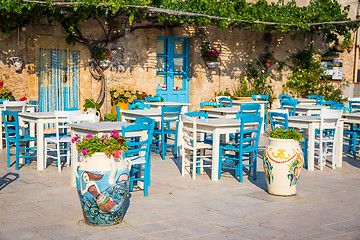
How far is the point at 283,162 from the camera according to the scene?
575 cm

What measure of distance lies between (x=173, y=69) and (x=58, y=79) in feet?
11.4

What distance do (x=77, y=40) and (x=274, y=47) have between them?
651 cm

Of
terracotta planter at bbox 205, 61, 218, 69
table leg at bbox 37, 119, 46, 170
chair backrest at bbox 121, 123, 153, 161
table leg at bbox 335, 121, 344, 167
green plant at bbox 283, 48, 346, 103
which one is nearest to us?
chair backrest at bbox 121, 123, 153, 161

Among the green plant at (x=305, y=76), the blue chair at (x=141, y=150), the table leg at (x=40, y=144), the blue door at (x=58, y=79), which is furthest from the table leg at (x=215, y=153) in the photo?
the green plant at (x=305, y=76)

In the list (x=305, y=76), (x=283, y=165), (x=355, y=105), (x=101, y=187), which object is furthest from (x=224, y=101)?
(x=101, y=187)

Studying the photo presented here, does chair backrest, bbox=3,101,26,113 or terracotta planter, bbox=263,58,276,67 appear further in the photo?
terracotta planter, bbox=263,58,276,67

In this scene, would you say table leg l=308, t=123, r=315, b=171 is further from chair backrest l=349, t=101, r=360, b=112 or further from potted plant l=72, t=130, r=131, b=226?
chair backrest l=349, t=101, r=360, b=112

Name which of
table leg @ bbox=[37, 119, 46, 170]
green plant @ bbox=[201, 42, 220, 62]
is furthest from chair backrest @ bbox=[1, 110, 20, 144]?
green plant @ bbox=[201, 42, 220, 62]

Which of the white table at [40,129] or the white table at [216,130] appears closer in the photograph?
the white table at [216,130]

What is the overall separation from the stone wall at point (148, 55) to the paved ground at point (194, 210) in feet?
17.0

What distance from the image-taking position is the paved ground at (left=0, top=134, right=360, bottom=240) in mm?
4426

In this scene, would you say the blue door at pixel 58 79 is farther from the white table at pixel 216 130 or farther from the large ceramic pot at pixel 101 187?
the large ceramic pot at pixel 101 187

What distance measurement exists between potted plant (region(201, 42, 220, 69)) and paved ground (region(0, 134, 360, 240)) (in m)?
7.54

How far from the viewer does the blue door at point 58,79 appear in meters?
12.1
